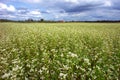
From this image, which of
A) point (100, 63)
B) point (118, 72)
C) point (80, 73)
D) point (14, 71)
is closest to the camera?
point (14, 71)

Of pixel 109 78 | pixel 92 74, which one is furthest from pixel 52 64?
pixel 109 78

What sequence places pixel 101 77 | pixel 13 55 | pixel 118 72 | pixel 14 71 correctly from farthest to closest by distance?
pixel 13 55
pixel 118 72
pixel 101 77
pixel 14 71

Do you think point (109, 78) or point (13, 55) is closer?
point (109, 78)

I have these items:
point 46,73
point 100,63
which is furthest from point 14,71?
point 100,63

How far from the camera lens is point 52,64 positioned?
6.65 metres

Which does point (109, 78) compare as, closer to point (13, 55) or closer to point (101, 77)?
point (101, 77)

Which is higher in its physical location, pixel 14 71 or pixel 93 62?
pixel 14 71

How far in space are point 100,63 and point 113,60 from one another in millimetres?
1059

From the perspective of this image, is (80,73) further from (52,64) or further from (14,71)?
(14,71)

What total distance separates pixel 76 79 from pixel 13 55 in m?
3.30

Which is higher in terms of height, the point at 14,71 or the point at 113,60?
the point at 14,71

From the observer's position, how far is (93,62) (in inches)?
300

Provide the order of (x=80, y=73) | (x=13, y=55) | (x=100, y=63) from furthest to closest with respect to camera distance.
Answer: (x=13, y=55) < (x=100, y=63) < (x=80, y=73)

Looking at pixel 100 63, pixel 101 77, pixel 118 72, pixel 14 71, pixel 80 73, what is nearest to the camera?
pixel 14 71
